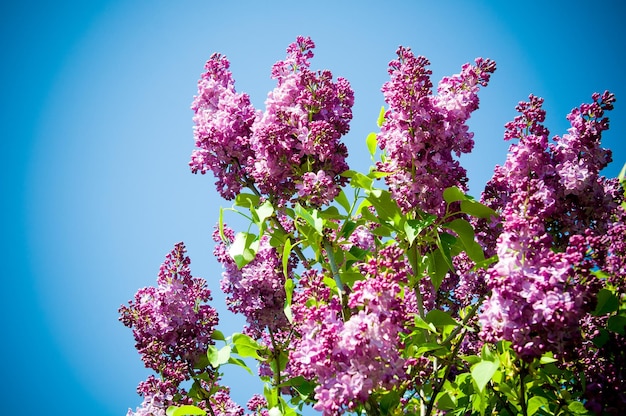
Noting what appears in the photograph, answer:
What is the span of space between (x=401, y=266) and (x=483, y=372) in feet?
1.60

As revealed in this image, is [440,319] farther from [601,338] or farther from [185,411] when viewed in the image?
[185,411]

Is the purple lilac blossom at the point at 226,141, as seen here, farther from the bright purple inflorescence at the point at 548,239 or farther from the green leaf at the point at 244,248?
the bright purple inflorescence at the point at 548,239

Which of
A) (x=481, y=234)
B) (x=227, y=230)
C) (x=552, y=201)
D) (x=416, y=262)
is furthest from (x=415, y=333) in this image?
(x=227, y=230)

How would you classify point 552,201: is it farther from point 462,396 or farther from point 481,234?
point 462,396

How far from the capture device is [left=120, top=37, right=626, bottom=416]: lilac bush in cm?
202

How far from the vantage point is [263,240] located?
3.69 m

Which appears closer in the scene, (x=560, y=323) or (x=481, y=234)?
(x=560, y=323)

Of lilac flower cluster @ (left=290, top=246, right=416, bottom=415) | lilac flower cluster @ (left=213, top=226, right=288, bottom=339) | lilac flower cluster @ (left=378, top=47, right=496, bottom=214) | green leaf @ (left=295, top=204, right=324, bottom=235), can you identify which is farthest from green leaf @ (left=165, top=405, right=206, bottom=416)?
lilac flower cluster @ (left=378, top=47, right=496, bottom=214)

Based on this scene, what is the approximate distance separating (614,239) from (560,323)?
728mm

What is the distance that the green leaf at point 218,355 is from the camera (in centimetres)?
301

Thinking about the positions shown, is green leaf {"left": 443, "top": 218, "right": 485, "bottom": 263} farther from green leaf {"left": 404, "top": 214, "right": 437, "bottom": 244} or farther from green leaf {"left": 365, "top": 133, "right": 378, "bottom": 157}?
green leaf {"left": 365, "top": 133, "right": 378, "bottom": 157}

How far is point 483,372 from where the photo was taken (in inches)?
81.7

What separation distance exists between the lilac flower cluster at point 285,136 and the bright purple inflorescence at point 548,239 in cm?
89

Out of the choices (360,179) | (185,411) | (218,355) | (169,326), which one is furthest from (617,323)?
(169,326)
